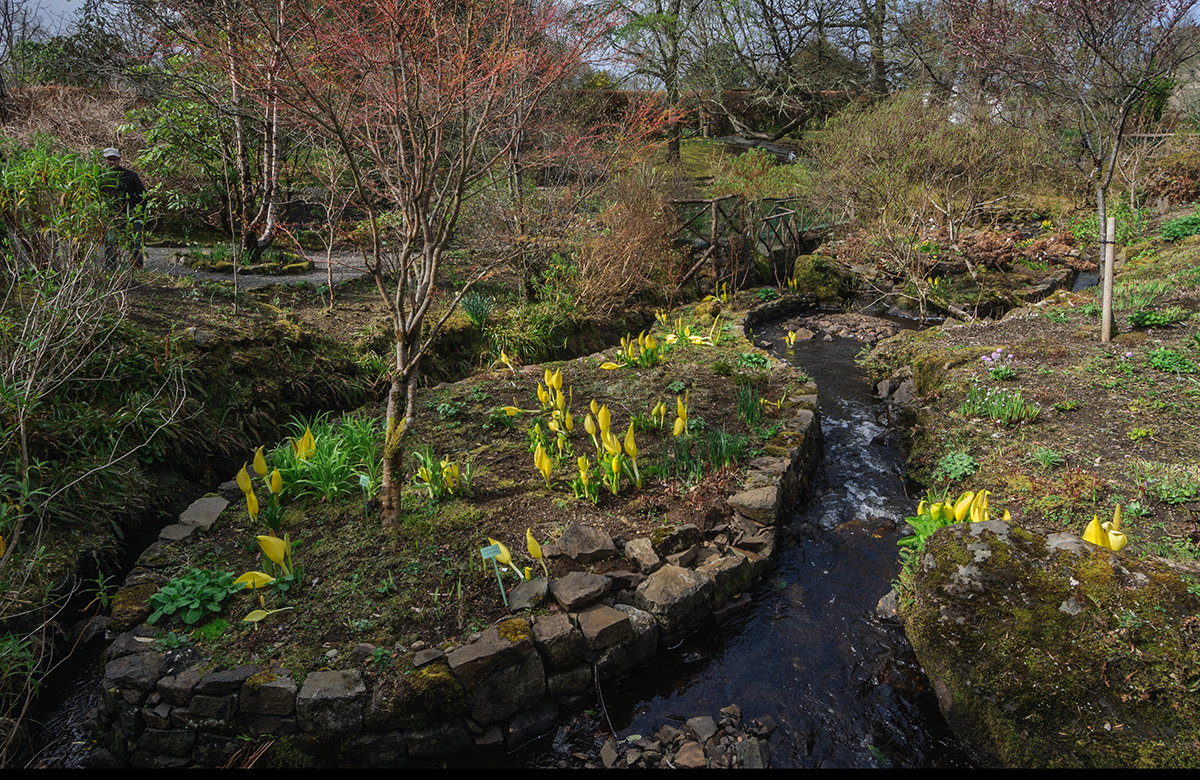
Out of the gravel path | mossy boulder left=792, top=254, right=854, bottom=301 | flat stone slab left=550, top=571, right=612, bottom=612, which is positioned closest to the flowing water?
flat stone slab left=550, top=571, right=612, bottom=612

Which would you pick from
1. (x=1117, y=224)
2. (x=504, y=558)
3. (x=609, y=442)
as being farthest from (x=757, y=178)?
(x=504, y=558)

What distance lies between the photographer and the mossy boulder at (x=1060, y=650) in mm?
2334

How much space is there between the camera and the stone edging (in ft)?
8.70

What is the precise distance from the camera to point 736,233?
1082 centimetres

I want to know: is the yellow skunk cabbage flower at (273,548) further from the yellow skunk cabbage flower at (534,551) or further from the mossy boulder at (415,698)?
the yellow skunk cabbage flower at (534,551)

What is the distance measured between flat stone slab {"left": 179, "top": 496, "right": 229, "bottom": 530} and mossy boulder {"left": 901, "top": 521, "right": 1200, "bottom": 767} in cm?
418

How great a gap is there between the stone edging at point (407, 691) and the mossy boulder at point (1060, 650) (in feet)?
4.34

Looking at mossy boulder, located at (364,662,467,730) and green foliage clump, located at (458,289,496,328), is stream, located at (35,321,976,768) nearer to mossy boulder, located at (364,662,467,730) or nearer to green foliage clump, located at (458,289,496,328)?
mossy boulder, located at (364,662,467,730)

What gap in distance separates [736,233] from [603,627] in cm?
904

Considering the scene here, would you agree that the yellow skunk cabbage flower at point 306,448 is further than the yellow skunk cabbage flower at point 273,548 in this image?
Yes

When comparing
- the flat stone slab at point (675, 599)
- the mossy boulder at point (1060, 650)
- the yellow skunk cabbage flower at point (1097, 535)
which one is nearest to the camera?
the mossy boulder at point (1060, 650)

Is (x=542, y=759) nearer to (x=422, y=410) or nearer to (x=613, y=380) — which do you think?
(x=422, y=410)

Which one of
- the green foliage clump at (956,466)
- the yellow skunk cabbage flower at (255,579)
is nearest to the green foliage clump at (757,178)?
the green foliage clump at (956,466)

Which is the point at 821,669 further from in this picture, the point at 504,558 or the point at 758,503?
the point at 504,558
